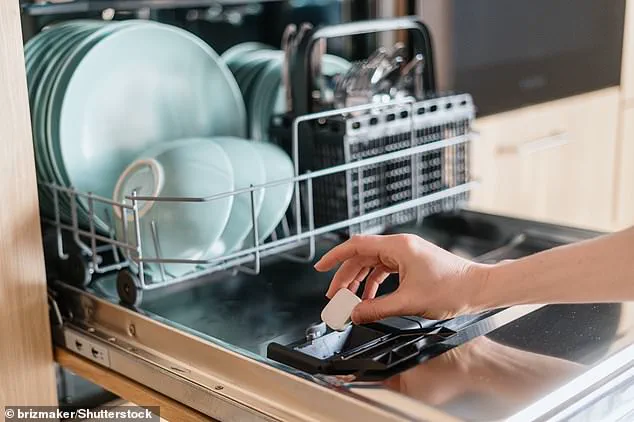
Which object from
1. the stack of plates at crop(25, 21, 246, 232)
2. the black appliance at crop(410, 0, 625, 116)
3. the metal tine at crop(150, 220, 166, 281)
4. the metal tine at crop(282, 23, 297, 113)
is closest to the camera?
the metal tine at crop(150, 220, 166, 281)

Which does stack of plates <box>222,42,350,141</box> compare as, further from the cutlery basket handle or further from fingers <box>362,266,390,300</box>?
fingers <box>362,266,390,300</box>

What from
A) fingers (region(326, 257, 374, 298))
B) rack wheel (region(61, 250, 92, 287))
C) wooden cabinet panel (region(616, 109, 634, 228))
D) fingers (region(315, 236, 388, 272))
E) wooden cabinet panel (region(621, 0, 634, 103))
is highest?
wooden cabinet panel (region(621, 0, 634, 103))

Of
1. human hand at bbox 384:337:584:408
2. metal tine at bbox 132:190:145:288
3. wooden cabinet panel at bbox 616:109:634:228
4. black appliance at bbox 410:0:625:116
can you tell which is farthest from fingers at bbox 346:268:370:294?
wooden cabinet panel at bbox 616:109:634:228

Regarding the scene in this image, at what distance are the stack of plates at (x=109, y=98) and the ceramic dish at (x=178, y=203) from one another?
0.30ft

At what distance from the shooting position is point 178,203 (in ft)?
2.97

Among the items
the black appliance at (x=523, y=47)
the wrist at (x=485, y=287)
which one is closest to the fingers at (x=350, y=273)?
Result: the wrist at (x=485, y=287)

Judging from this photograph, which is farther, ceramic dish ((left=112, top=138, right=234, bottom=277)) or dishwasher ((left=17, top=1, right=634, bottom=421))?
ceramic dish ((left=112, top=138, right=234, bottom=277))

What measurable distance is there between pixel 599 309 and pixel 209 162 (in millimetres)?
453

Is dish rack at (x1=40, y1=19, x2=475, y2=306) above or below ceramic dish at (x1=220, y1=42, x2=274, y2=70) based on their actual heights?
below

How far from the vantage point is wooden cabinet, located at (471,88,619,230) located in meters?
1.50

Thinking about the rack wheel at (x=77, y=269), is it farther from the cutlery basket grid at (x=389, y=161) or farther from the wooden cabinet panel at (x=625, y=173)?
the wooden cabinet panel at (x=625, y=173)

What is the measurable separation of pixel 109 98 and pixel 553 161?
93cm

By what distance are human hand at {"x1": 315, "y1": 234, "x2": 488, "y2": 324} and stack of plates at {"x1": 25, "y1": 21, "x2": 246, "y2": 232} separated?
0.37 meters

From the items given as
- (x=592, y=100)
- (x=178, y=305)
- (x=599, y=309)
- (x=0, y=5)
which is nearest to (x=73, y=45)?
(x=0, y=5)
